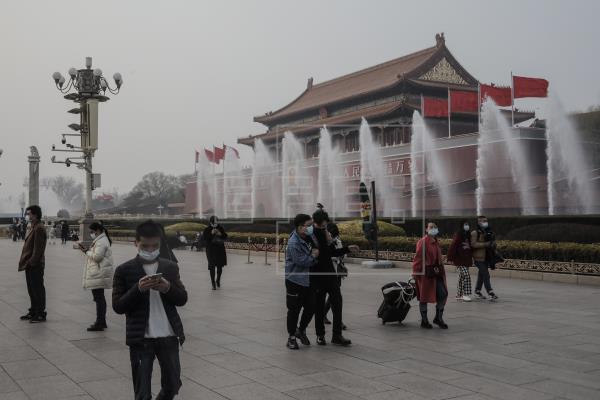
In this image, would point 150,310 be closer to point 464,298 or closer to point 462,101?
point 464,298

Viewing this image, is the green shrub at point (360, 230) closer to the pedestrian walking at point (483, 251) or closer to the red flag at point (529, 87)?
the pedestrian walking at point (483, 251)

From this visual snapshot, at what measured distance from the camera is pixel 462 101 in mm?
30766

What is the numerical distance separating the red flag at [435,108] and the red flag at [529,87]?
5839 millimetres

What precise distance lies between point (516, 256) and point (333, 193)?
74.2 ft

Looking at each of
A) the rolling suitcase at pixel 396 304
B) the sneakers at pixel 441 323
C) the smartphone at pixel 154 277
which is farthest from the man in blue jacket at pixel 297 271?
the smartphone at pixel 154 277

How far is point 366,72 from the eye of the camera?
42562 millimetres

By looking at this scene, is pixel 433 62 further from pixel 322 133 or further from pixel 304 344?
pixel 304 344

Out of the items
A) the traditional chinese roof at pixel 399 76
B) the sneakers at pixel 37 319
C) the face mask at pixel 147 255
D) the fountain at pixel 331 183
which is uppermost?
the traditional chinese roof at pixel 399 76

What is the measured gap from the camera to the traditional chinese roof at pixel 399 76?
121 ft

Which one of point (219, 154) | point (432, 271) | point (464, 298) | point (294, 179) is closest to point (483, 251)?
point (464, 298)

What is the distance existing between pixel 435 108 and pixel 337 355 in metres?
27.2

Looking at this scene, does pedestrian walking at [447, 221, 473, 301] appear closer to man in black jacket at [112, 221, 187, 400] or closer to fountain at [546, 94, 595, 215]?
man in black jacket at [112, 221, 187, 400]

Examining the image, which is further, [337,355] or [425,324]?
[425,324]

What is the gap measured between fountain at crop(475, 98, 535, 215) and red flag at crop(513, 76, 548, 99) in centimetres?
170
